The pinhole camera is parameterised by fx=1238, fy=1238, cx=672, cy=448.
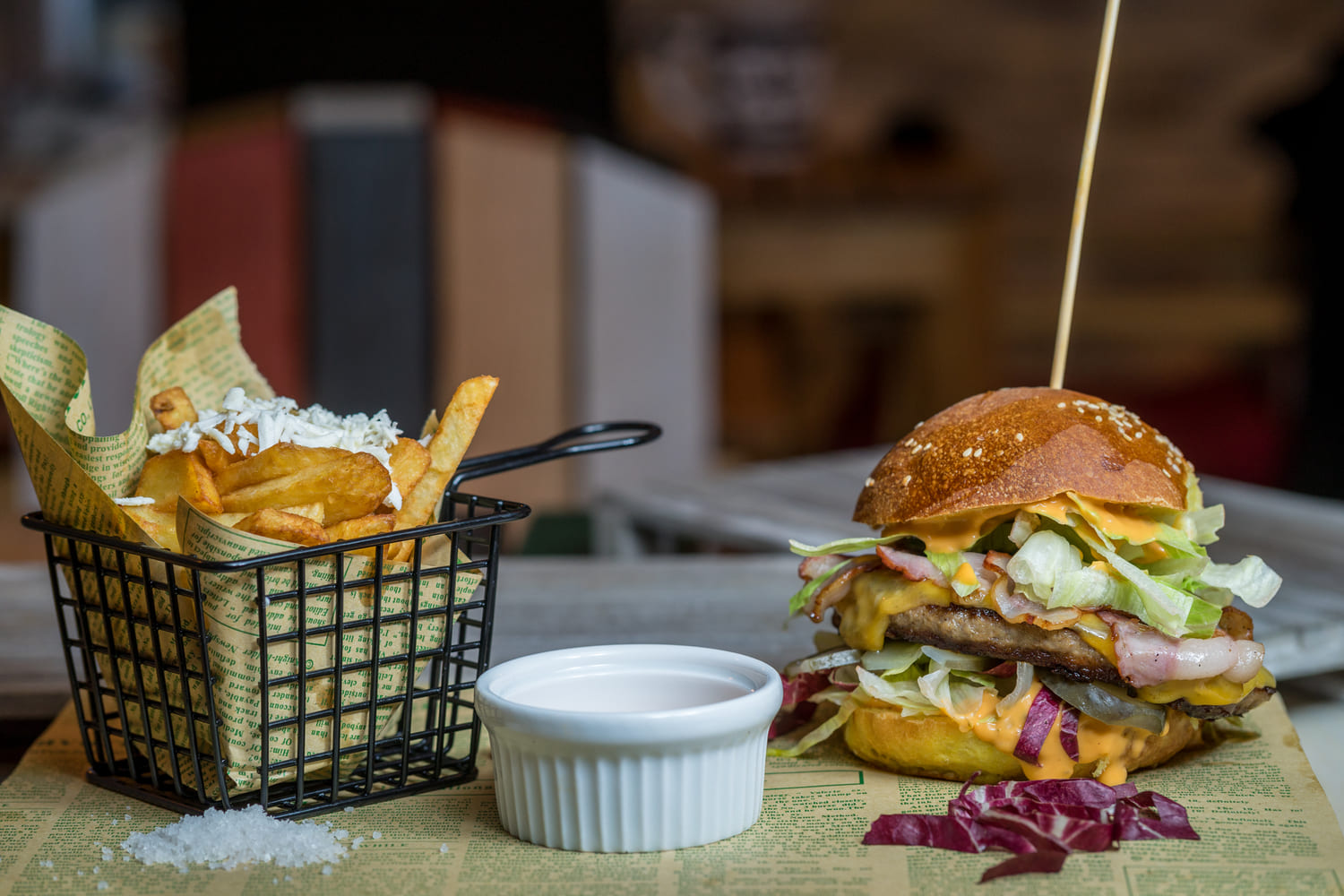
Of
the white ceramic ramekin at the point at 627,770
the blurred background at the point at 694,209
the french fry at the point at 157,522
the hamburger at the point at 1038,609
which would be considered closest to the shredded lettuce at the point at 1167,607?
the hamburger at the point at 1038,609

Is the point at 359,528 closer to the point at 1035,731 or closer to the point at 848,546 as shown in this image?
the point at 848,546

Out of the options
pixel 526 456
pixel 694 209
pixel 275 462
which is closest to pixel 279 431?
pixel 275 462

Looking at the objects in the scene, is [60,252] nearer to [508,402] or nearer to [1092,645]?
[508,402]

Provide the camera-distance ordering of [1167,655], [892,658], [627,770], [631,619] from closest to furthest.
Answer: [627,770] → [1167,655] → [892,658] → [631,619]

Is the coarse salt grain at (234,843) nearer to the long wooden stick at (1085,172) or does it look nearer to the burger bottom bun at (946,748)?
the burger bottom bun at (946,748)

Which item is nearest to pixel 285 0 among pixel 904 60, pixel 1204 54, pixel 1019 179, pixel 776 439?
pixel 776 439

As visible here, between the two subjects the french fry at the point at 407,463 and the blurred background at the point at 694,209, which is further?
the blurred background at the point at 694,209

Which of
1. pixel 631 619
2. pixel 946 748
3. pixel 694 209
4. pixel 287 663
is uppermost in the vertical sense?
pixel 694 209
